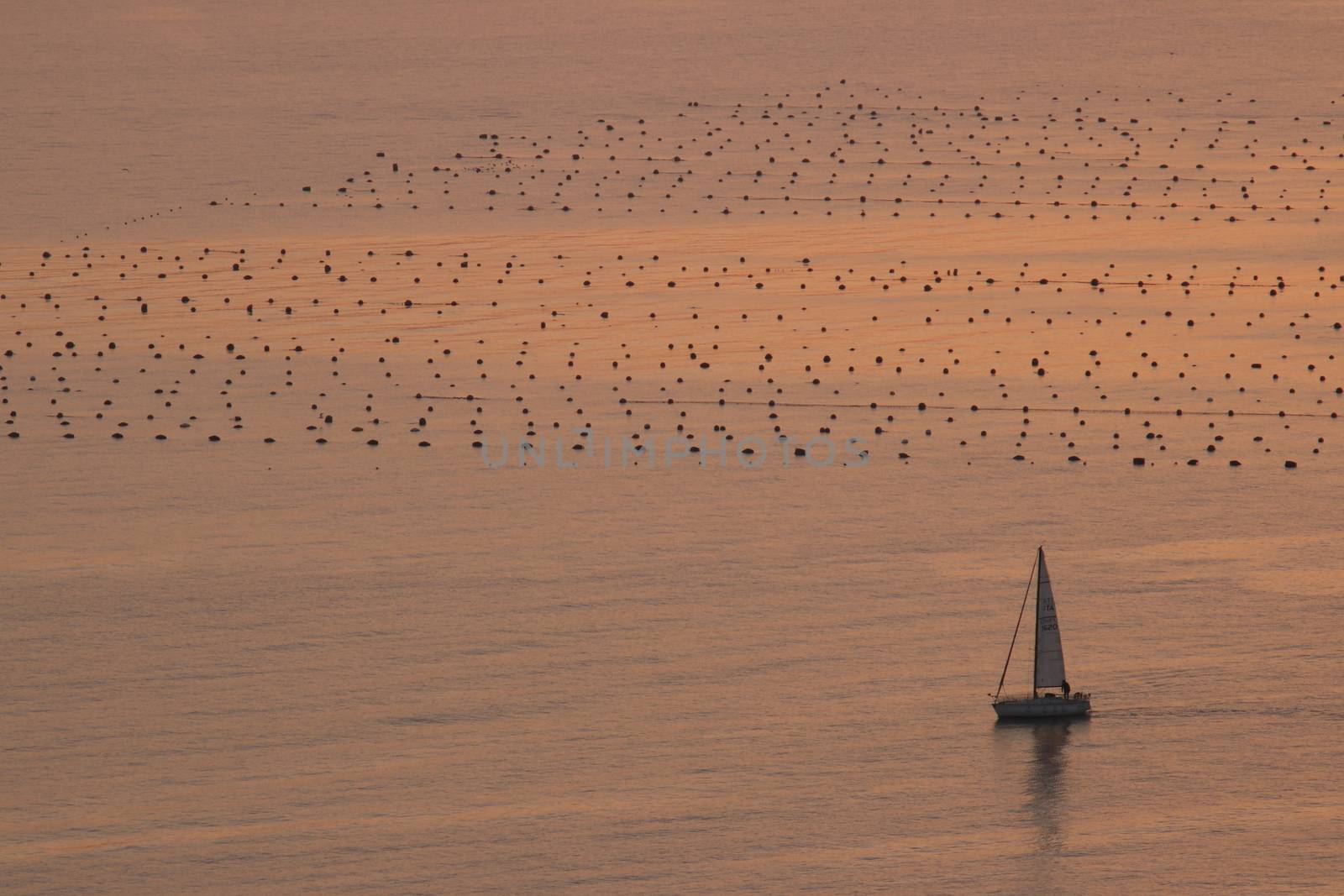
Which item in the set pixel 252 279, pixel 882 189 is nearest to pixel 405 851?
pixel 252 279

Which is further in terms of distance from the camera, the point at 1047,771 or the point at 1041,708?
the point at 1041,708

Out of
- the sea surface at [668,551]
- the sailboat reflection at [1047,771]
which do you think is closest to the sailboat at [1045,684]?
the sailboat reflection at [1047,771]

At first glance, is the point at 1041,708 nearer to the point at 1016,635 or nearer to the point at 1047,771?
the point at 1047,771

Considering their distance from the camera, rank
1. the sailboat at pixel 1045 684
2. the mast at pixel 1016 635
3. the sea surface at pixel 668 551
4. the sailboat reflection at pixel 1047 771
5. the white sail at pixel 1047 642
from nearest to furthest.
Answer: the sea surface at pixel 668 551, the sailboat reflection at pixel 1047 771, the sailboat at pixel 1045 684, the white sail at pixel 1047 642, the mast at pixel 1016 635

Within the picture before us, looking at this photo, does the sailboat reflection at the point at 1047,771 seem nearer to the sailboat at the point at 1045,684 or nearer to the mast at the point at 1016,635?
the sailboat at the point at 1045,684

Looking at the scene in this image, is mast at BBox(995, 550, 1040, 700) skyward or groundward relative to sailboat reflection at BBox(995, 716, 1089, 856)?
skyward

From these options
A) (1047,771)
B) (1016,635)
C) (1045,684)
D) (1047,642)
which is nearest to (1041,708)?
(1045,684)

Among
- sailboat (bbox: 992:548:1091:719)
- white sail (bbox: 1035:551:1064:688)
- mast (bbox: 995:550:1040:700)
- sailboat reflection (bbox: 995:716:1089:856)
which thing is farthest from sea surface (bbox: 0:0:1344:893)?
white sail (bbox: 1035:551:1064:688)

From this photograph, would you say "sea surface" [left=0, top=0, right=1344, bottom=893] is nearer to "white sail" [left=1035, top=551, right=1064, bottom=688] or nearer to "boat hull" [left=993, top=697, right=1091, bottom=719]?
"boat hull" [left=993, top=697, right=1091, bottom=719]
